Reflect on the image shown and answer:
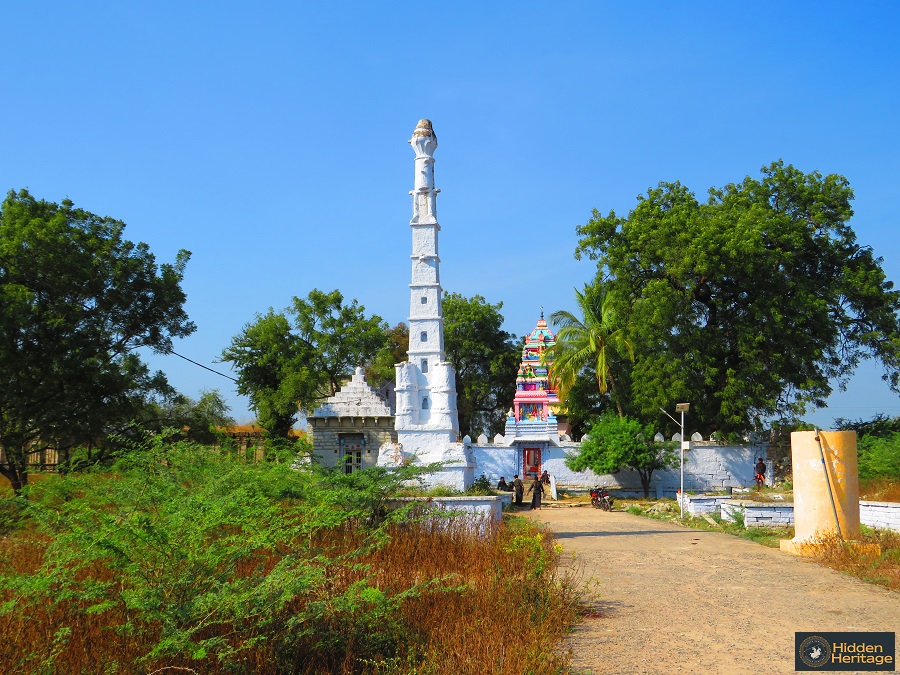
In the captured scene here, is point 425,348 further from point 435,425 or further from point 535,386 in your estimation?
point 535,386

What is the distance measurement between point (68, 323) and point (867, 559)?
69.3ft

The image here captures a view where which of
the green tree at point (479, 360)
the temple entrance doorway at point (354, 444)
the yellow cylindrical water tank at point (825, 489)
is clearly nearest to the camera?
the yellow cylindrical water tank at point (825, 489)

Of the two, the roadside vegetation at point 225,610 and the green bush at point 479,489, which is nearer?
the roadside vegetation at point 225,610

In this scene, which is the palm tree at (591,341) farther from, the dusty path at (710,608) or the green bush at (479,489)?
the dusty path at (710,608)

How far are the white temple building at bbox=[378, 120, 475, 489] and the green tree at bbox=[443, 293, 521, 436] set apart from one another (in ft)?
80.4

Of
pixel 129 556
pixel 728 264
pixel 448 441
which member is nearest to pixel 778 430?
pixel 728 264

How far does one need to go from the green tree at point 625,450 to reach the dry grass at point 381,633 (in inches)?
828

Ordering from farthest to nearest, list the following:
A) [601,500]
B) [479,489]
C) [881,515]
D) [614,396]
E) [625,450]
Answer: [614,396] < [625,450] < [601,500] < [479,489] < [881,515]

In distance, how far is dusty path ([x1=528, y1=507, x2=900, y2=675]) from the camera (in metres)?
6.58

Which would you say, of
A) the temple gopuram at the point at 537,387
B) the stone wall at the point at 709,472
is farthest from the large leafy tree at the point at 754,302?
the temple gopuram at the point at 537,387

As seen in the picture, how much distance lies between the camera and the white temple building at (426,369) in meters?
22.6

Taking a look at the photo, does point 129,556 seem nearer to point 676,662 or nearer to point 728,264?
point 676,662

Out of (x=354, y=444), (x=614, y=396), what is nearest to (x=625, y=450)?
(x=614, y=396)

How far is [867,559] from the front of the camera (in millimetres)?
11117
